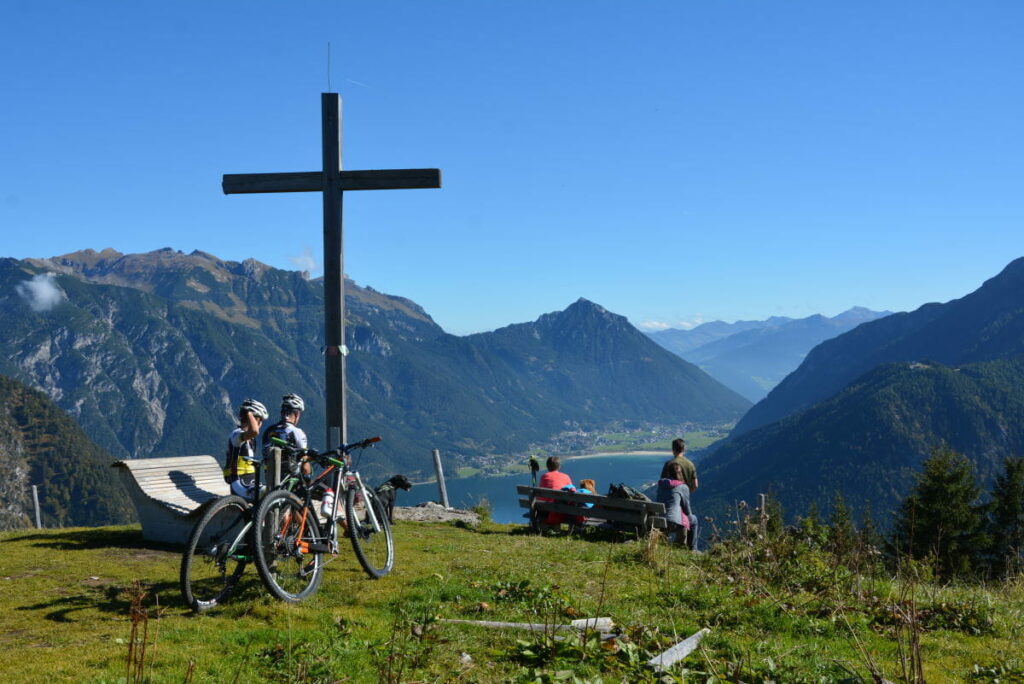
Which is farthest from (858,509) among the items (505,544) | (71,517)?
(505,544)

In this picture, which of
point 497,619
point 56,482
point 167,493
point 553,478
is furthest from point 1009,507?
point 56,482

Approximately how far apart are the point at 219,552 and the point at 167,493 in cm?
440

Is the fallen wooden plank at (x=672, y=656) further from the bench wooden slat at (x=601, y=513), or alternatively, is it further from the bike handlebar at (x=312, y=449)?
the bench wooden slat at (x=601, y=513)

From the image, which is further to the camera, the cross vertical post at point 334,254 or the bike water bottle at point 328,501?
the cross vertical post at point 334,254

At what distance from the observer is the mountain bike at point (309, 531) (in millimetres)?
6992

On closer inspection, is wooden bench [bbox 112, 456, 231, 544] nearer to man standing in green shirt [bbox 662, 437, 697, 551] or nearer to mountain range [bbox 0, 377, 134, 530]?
man standing in green shirt [bbox 662, 437, 697, 551]

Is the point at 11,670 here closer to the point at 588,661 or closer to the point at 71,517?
the point at 588,661

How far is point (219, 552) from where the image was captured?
676 cm

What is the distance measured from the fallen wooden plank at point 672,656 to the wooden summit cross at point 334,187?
7.04 m

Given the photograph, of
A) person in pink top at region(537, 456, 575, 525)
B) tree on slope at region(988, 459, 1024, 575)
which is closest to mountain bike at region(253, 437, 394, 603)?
person in pink top at region(537, 456, 575, 525)

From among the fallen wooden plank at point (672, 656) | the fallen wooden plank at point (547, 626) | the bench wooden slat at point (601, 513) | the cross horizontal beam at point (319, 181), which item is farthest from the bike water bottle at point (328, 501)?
the bench wooden slat at point (601, 513)

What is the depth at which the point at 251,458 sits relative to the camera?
877cm

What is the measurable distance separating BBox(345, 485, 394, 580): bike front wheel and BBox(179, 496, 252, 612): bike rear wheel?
4.24ft

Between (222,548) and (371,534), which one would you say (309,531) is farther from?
(371,534)
